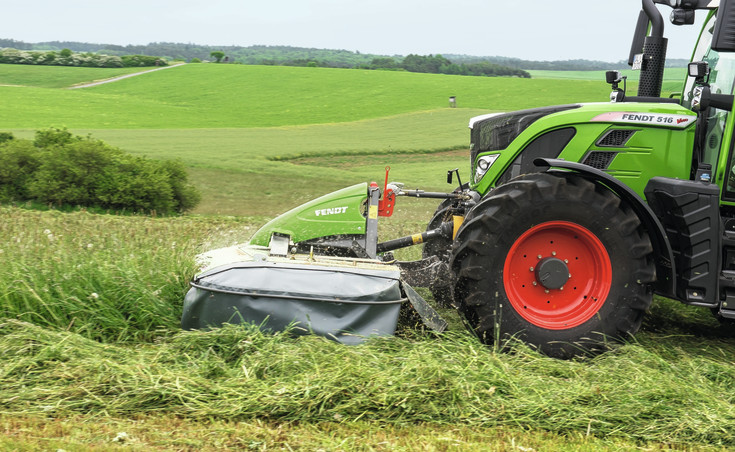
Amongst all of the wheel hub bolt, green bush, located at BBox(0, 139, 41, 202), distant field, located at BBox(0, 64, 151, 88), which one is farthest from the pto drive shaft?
distant field, located at BBox(0, 64, 151, 88)

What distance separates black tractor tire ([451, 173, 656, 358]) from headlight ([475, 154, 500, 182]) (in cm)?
71

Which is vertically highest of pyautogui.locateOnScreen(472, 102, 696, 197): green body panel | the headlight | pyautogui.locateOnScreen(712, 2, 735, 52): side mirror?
pyautogui.locateOnScreen(712, 2, 735, 52): side mirror

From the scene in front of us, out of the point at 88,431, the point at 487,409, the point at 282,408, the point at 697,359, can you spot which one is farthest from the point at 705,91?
the point at 88,431

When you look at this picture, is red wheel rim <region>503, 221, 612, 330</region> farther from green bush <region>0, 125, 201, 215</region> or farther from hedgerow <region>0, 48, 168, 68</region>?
hedgerow <region>0, 48, 168, 68</region>

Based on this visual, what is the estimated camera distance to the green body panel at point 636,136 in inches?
196

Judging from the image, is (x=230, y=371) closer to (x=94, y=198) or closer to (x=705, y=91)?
(x=705, y=91)

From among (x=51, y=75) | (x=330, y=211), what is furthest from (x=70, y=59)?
(x=330, y=211)

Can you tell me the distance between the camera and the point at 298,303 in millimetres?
4586

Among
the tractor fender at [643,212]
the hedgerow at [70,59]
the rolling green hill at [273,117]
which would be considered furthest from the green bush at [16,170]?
the hedgerow at [70,59]

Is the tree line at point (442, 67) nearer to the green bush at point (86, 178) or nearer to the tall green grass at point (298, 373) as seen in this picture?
the green bush at point (86, 178)

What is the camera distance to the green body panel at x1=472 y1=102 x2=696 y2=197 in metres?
4.98

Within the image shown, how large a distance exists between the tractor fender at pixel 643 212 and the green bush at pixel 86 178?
25.6ft

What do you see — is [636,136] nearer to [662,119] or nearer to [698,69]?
[662,119]

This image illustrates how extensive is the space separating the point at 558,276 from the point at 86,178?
28.0 feet
